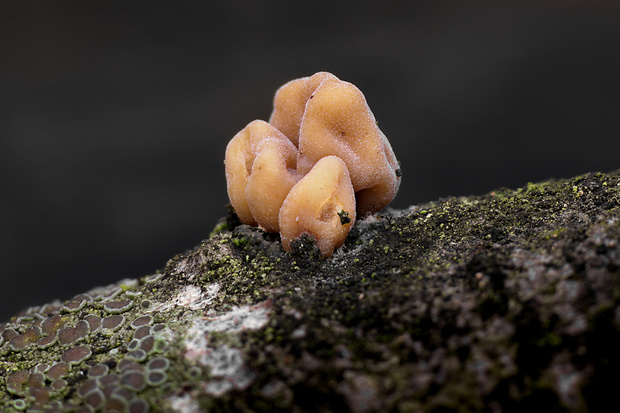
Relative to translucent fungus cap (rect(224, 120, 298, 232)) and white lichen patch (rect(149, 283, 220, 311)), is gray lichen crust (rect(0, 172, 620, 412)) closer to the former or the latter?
white lichen patch (rect(149, 283, 220, 311))

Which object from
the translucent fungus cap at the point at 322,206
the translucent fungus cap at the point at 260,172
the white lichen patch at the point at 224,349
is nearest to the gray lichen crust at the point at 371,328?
the white lichen patch at the point at 224,349

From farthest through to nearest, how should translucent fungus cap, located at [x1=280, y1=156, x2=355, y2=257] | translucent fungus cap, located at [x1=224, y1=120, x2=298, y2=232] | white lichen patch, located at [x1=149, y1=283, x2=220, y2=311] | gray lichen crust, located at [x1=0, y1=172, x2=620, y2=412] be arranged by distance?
1. translucent fungus cap, located at [x1=224, y1=120, x2=298, y2=232]
2. translucent fungus cap, located at [x1=280, y1=156, x2=355, y2=257]
3. white lichen patch, located at [x1=149, y1=283, x2=220, y2=311]
4. gray lichen crust, located at [x1=0, y1=172, x2=620, y2=412]

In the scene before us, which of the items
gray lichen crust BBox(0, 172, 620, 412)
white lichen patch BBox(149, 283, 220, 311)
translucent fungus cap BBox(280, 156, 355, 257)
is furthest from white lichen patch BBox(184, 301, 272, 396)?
translucent fungus cap BBox(280, 156, 355, 257)

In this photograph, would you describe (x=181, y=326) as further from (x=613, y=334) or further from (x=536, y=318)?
(x=613, y=334)

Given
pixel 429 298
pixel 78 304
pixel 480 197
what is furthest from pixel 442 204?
pixel 78 304

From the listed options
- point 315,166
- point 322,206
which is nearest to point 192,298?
point 322,206
